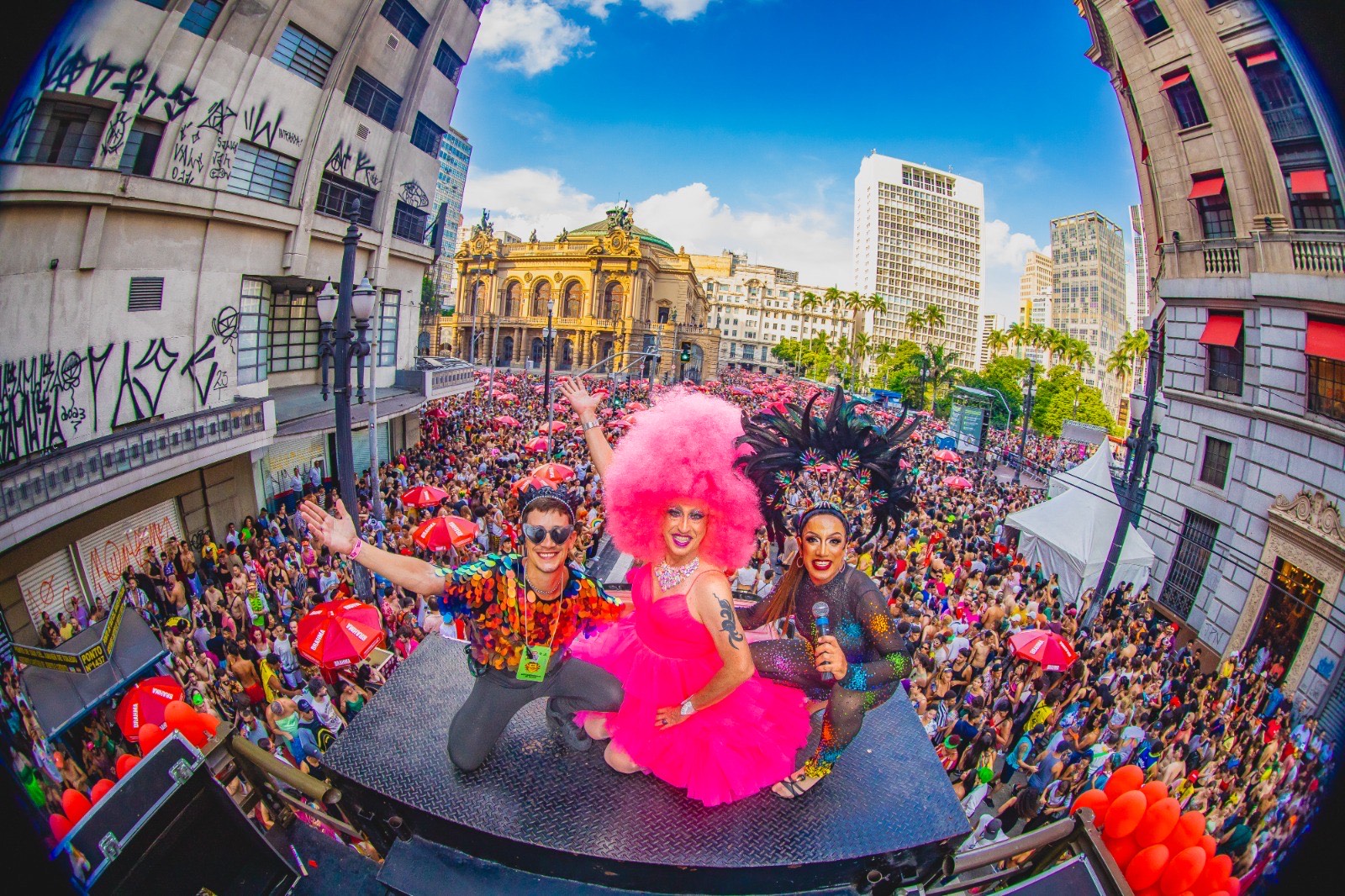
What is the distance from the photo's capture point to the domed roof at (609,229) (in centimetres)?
743

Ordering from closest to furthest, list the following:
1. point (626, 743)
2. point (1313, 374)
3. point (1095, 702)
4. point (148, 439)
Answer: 1. point (1313, 374)
2. point (148, 439)
3. point (626, 743)
4. point (1095, 702)

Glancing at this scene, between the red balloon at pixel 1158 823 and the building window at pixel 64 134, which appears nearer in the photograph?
the building window at pixel 64 134

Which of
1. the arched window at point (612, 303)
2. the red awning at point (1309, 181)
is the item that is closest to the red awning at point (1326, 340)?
the red awning at point (1309, 181)

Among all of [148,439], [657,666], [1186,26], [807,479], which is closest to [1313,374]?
[1186,26]

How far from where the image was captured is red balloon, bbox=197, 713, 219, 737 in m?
2.83

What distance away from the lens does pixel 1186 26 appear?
2.16m

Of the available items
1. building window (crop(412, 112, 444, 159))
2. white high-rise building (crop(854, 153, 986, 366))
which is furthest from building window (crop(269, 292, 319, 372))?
white high-rise building (crop(854, 153, 986, 366))

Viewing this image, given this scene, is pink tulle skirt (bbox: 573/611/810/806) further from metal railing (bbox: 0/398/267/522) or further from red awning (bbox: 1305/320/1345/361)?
red awning (bbox: 1305/320/1345/361)

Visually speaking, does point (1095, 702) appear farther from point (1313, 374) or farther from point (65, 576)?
point (65, 576)

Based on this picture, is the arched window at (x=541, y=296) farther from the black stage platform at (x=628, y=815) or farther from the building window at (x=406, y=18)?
the black stage platform at (x=628, y=815)

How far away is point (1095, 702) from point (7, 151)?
366 inches

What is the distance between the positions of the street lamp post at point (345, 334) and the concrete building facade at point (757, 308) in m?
60.4

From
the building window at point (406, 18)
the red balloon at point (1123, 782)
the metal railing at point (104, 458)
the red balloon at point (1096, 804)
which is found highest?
the building window at point (406, 18)

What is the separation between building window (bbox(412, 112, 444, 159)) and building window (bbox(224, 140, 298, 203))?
774mm
